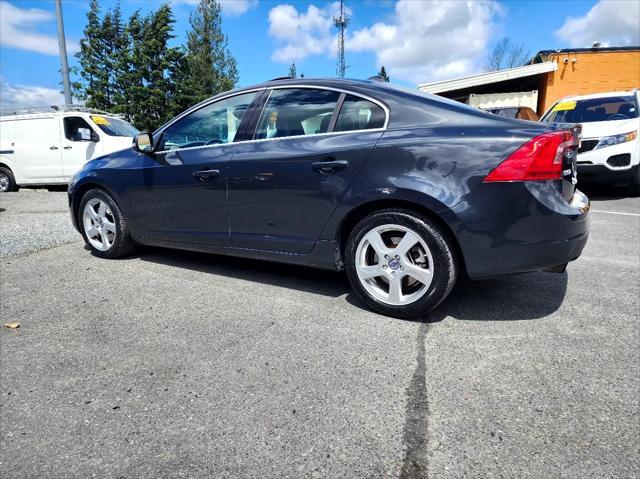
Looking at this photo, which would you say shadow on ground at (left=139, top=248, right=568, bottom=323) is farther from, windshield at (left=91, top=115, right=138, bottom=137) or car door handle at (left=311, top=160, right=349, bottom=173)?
windshield at (left=91, top=115, right=138, bottom=137)

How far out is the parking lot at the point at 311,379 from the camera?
1670 mm

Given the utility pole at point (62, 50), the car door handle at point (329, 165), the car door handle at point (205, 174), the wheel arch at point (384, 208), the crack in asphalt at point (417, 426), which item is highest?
the utility pole at point (62, 50)

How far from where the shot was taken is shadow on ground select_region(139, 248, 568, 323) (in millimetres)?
3012

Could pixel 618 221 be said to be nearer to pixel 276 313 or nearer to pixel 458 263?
pixel 458 263

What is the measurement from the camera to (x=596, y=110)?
8492 mm

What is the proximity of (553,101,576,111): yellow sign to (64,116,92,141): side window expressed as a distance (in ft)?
33.5

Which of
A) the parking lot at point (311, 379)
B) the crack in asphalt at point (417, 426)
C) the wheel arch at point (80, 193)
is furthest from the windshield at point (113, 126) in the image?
the crack in asphalt at point (417, 426)

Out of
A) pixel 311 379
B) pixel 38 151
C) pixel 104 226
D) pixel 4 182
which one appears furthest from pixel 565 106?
pixel 4 182

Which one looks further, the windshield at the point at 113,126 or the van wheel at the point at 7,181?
the van wheel at the point at 7,181

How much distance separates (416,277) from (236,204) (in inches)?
60.0

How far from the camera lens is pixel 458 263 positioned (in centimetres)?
278

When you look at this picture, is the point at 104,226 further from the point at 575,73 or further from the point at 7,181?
the point at 575,73

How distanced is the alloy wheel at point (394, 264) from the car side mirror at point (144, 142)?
2.19 m

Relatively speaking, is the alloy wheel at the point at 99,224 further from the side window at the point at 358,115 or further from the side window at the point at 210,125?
the side window at the point at 358,115
